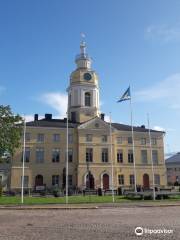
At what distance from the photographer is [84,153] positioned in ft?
188

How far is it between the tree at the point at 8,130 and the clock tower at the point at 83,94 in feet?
84.7

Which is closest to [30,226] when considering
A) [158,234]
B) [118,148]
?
[158,234]

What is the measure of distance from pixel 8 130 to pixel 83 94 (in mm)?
28826

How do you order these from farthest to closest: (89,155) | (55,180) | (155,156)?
(155,156) → (89,155) → (55,180)

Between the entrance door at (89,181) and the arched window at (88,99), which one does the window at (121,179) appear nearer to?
the entrance door at (89,181)

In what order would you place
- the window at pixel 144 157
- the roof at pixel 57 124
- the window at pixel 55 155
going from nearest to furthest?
the window at pixel 55 155, the roof at pixel 57 124, the window at pixel 144 157

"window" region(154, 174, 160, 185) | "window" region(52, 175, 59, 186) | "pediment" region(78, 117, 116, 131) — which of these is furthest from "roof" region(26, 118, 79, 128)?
"window" region(154, 174, 160, 185)

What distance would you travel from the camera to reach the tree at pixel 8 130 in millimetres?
37250

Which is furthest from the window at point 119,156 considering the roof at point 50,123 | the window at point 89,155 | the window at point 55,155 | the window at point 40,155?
the window at point 40,155

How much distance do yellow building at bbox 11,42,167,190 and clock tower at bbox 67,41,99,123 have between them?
0.20 metres

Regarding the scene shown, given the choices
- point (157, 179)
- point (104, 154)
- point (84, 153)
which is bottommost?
point (157, 179)

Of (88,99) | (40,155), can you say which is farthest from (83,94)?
(40,155)

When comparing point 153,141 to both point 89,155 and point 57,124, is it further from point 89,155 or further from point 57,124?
point 57,124

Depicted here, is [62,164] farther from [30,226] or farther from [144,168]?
[30,226]
